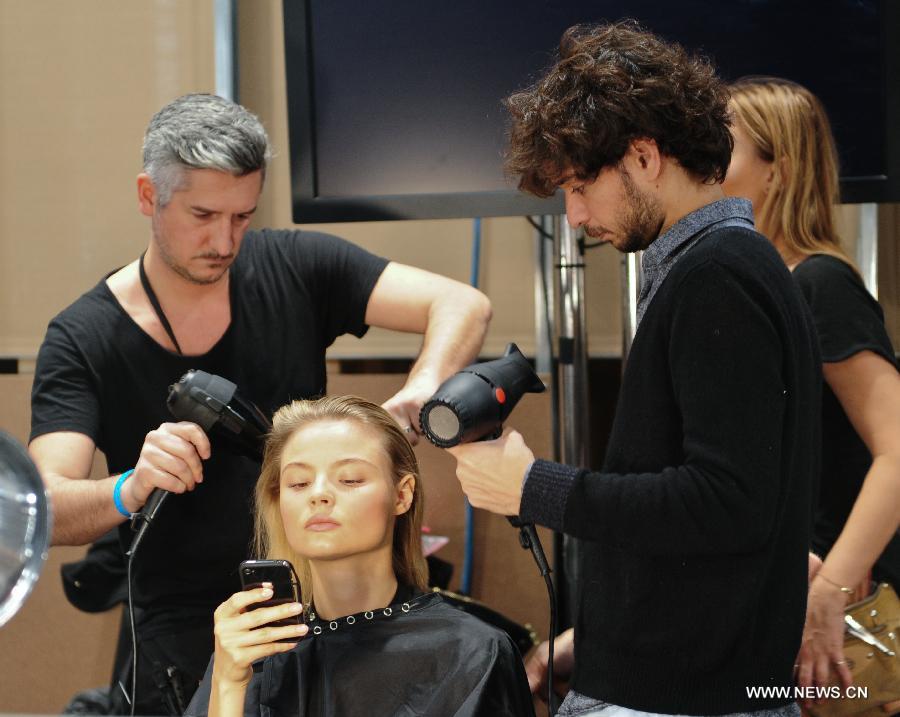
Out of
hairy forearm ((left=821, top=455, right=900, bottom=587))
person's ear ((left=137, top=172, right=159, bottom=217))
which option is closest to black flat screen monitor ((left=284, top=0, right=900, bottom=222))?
person's ear ((left=137, top=172, right=159, bottom=217))

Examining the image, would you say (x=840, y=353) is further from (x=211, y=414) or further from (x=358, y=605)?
(x=211, y=414)

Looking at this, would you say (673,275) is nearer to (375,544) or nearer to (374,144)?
(375,544)

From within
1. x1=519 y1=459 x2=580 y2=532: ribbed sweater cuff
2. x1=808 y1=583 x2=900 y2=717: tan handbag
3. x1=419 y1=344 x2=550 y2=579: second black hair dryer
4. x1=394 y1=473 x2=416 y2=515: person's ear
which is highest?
x1=419 y1=344 x2=550 y2=579: second black hair dryer

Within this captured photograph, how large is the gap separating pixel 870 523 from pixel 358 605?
31.6 inches

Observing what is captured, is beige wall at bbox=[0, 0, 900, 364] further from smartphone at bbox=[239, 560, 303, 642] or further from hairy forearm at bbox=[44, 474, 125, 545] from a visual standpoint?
smartphone at bbox=[239, 560, 303, 642]

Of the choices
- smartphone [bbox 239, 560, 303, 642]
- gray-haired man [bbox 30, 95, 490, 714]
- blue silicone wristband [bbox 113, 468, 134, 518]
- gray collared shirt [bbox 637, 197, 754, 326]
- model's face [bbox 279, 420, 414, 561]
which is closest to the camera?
gray collared shirt [bbox 637, 197, 754, 326]

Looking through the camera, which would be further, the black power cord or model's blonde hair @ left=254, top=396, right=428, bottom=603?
model's blonde hair @ left=254, top=396, right=428, bottom=603

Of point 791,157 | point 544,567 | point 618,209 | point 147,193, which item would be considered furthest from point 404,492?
point 791,157

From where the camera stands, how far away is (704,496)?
3.85 feet

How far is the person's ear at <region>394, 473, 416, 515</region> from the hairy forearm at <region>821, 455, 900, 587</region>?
66cm

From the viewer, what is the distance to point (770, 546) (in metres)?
1.25

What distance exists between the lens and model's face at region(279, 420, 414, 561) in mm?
1613

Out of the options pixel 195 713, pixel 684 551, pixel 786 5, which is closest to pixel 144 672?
pixel 195 713

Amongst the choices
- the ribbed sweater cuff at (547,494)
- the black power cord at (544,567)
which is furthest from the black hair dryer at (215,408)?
the ribbed sweater cuff at (547,494)
